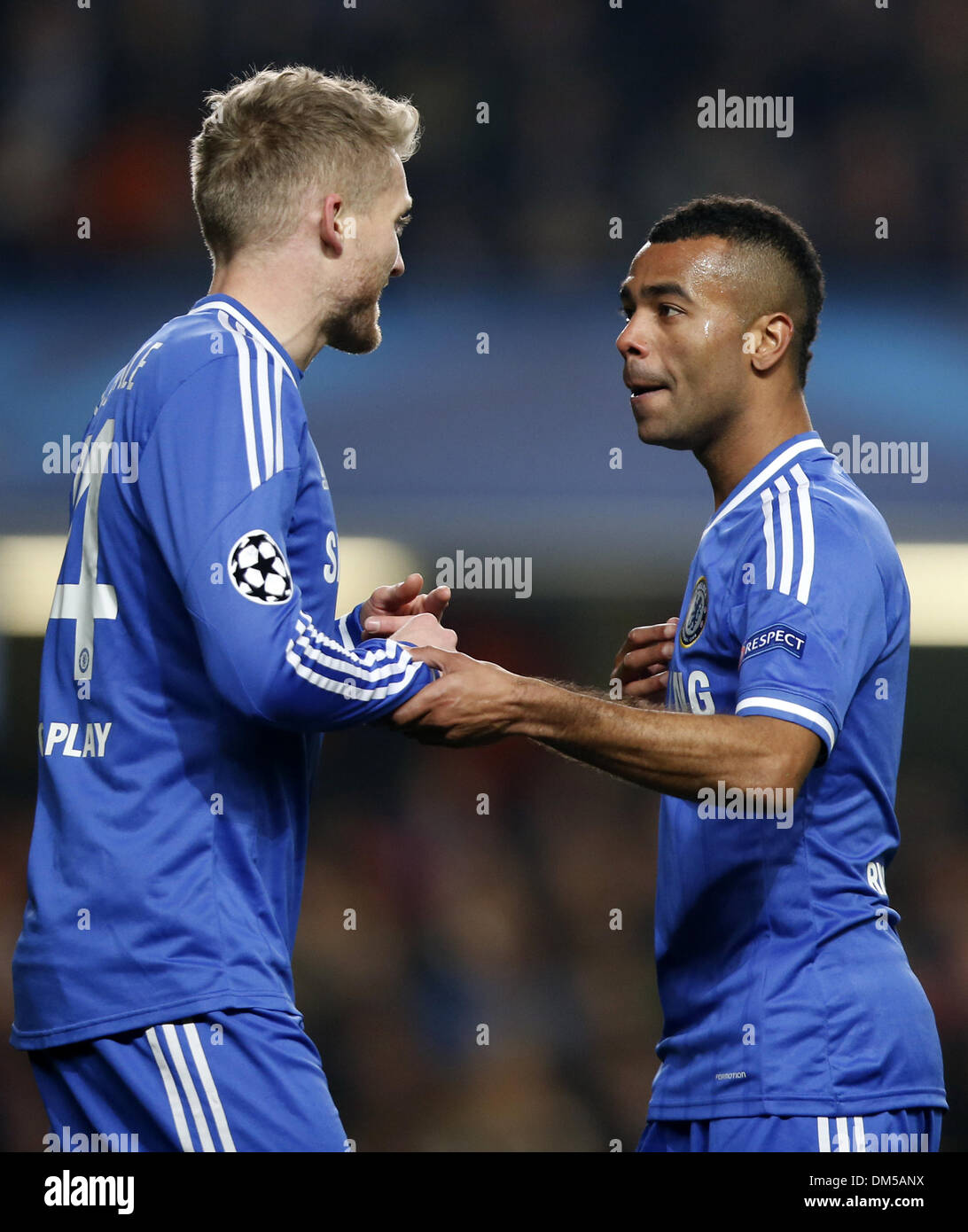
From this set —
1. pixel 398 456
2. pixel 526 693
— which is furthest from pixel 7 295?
pixel 526 693

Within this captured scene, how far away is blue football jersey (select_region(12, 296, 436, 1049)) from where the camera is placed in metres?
1.90

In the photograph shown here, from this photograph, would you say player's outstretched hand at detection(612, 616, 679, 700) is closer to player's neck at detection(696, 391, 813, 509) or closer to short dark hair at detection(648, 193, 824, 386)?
player's neck at detection(696, 391, 813, 509)

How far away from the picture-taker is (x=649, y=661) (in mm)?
2779

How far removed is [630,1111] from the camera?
5.22 meters

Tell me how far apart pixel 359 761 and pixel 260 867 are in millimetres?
4041

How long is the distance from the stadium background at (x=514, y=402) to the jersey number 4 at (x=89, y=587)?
3585mm

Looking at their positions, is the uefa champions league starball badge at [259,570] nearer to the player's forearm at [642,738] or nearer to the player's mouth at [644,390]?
the player's forearm at [642,738]

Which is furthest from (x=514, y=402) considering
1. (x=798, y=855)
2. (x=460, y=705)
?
(x=460, y=705)

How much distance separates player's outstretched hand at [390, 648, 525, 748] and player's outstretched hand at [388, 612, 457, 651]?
12 centimetres

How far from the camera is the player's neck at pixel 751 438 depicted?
2637mm

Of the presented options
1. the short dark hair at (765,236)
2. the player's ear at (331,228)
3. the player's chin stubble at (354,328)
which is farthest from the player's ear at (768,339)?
the player's ear at (331,228)

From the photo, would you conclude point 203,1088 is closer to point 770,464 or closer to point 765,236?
point 770,464

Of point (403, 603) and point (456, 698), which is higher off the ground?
point (403, 603)

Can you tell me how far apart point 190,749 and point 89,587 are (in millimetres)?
294
